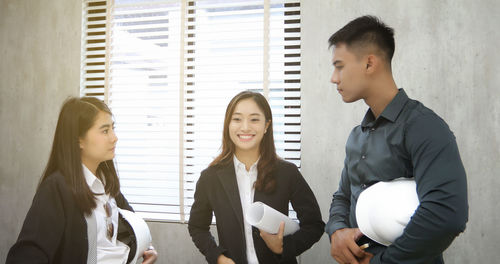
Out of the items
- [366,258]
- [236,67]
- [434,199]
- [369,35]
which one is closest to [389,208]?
[434,199]

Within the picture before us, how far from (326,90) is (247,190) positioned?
1.09 m

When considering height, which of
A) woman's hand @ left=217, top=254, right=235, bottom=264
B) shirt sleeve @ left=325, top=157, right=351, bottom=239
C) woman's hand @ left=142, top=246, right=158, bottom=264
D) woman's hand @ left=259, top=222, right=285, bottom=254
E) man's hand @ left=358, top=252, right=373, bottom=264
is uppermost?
shirt sleeve @ left=325, top=157, right=351, bottom=239

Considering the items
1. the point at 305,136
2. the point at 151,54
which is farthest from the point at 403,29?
the point at 151,54

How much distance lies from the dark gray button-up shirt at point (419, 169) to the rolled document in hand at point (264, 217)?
41 cm

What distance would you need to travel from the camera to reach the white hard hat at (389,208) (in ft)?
3.62

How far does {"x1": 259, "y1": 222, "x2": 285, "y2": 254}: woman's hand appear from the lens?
1668 millimetres

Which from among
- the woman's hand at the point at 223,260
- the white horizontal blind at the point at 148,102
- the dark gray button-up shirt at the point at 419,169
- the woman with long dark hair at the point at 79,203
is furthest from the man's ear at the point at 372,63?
the white horizontal blind at the point at 148,102

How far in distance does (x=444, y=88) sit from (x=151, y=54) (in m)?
2.21

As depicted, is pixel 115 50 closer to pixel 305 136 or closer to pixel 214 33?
pixel 214 33

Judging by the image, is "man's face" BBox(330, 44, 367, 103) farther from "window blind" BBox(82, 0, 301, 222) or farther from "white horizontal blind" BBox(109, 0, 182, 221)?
"white horizontal blind" BBox(109, 0, 182, 221)

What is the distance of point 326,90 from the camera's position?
265 cm

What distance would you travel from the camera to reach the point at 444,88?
97.0 inches

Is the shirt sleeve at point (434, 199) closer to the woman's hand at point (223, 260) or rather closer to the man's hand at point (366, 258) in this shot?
the man's hand at point (366, 258)

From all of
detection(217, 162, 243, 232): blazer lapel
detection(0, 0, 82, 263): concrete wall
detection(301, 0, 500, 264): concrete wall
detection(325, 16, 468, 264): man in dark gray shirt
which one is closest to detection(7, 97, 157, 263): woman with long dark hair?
detection(217, 162, 243, 232): blazer lapel
